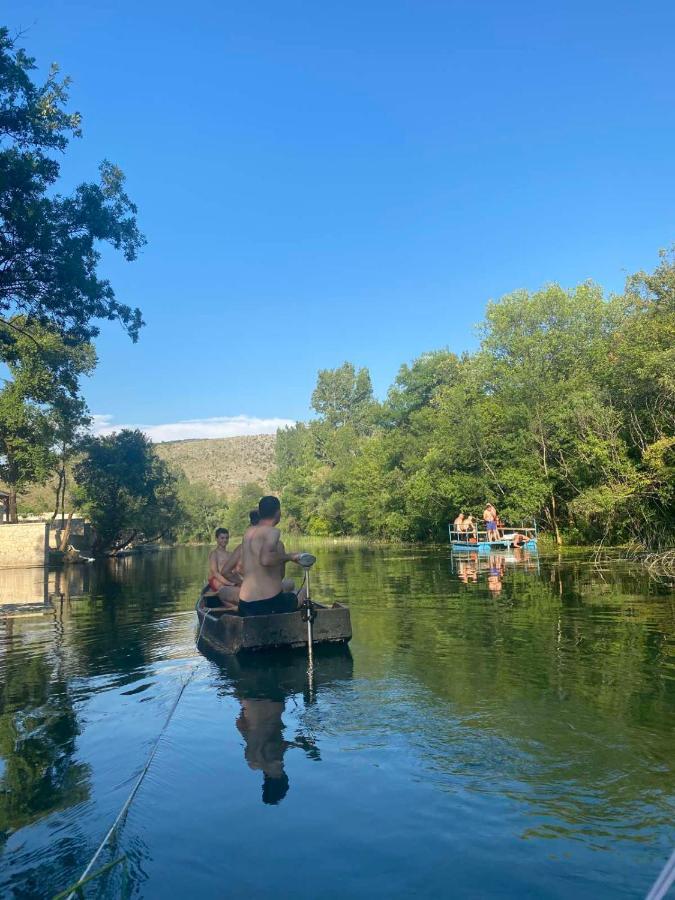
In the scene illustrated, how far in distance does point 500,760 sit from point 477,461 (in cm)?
3635

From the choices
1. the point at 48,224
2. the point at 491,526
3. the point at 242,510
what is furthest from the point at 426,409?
the point at 242,510

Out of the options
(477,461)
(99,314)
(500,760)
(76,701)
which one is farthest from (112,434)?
(500,760)

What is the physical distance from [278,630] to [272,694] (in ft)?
5.03

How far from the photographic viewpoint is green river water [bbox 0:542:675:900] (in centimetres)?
381

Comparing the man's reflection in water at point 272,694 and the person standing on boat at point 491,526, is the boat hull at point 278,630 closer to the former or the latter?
the man's reflection in water at point 272,694

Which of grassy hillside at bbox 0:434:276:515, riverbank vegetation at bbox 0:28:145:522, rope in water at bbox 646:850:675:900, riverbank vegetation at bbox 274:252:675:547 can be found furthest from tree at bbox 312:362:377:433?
rope in water at bbox 646:850:675:900

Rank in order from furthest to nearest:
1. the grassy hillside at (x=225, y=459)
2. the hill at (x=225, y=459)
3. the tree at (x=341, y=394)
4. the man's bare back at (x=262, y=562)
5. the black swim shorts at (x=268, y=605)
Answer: the hill at (x=225, y=459)
the grassy hillside at (x=225, y=459)
the tree at (x=341, y=394)
the black swim shorts at (x=268, y=605)
the man's bare back at (x=262, y=562)

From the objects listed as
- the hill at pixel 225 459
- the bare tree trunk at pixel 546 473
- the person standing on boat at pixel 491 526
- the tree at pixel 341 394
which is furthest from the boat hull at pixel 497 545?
the hill at pixel 225 459

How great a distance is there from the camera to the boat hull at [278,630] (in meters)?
9.02

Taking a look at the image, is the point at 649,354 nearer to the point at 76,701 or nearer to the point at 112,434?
the point at 76,701

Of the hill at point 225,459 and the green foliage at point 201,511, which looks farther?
the hill at point 225,459

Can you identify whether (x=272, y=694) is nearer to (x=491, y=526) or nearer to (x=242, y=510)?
(x=491, y=526)

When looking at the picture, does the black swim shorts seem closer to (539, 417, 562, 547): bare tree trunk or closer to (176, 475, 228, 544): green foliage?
(539, 417, 562, 547): bare tree trunk

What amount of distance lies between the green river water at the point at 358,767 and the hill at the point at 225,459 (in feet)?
437
